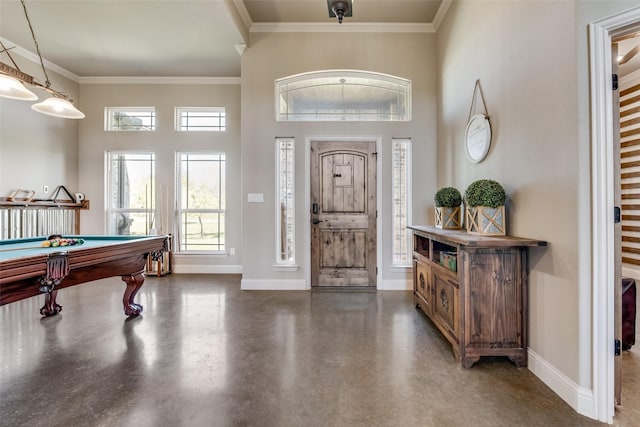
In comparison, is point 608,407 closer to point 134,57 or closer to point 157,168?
point 157,168

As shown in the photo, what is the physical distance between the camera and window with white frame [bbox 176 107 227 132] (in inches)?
193

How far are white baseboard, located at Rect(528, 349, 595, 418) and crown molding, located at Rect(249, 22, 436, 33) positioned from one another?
4084 millimetres

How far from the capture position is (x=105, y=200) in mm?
4863

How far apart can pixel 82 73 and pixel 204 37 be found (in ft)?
9.08

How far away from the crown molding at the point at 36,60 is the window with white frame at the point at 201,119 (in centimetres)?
187

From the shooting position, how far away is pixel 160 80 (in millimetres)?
4832

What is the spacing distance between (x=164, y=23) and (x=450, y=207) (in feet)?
13.8

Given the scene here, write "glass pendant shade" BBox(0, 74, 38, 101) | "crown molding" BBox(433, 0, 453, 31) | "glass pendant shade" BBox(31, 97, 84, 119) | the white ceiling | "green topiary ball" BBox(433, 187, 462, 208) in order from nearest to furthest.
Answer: "glass pendant shade" BBox(0, 74, 38, 101) → "glass pendant shade" BBox(31, 97, 84, 119) → "green topiary ball" BBox(433, 187, 462, 208) → the white ceiling → "crown molding" BBox(433, 0, 453, 31)

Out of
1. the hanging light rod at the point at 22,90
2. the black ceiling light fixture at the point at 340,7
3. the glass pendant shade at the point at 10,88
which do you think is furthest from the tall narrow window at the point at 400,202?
the glass pendant shade at the point at 10,88

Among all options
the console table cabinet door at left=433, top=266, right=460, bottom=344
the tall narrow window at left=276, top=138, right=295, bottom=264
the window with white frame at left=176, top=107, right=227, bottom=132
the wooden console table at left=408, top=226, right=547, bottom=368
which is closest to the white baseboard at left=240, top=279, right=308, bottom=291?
the tall narrow window at left=276, top=138, right=295, bottom=264

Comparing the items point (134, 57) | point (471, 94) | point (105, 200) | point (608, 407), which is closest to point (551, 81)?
point (471, 94)

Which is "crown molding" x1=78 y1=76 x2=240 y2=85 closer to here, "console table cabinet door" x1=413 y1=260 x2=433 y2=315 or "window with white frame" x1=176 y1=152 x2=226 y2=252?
"window with white frame" x1=176 y1=152 x2=226 y2=252

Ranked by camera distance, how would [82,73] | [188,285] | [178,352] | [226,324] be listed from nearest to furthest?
1. [178,352]
2. [226,324]
3. [188,285]
4. [82,73]

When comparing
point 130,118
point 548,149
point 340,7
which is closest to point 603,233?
point 548,149
